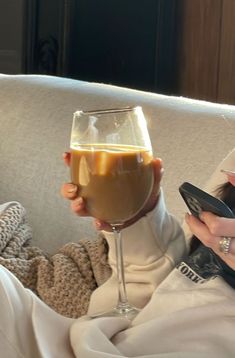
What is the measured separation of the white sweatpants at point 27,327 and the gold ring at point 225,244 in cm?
26

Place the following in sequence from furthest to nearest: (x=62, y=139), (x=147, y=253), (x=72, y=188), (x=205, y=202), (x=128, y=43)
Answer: (x=128, y=43) < (x=62, y=139) < (x=147, y=253) < (x=72, y=188) < (x=205, y=202)

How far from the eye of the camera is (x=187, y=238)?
1.37 meters

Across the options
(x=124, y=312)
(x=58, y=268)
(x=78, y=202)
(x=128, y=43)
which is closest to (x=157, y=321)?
(x=124, y=312)

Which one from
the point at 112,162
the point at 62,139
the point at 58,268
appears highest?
the point at 112,162

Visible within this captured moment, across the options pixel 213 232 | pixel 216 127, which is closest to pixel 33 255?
pixel 216 127

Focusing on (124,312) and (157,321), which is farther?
(124,312)

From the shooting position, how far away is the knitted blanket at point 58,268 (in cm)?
143

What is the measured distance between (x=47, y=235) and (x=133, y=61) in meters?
1.29

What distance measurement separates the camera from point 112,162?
3.61 feet

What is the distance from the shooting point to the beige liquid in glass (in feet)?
3.63

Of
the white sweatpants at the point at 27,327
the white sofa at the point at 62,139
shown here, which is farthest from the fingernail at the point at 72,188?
the white sofa at the point at 62,139

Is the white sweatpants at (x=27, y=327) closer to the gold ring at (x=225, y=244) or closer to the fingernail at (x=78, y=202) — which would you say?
the fingernail at (x=78, y=202)

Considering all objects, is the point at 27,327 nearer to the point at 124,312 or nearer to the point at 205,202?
the point at 124,312

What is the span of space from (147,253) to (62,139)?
0.57 m
